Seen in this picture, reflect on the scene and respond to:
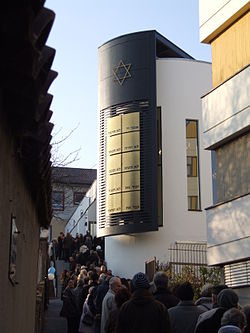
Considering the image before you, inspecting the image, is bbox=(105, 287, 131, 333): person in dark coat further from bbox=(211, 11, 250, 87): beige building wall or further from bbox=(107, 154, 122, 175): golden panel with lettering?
bbox=(107, 154, 122, 175): golden panel with lettering

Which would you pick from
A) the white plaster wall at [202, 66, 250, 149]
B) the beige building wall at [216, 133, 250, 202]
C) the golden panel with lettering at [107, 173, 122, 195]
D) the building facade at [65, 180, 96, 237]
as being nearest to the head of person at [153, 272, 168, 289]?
the beige building wall at [216, 133, 250, 202]

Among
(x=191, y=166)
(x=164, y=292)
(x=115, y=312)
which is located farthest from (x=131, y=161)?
(x=115, y=312)

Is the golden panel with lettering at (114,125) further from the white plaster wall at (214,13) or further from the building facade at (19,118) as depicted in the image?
the building facade at (19,118)

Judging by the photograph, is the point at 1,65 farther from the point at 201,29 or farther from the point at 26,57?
the point at 201,29

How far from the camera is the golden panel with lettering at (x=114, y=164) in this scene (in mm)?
28750

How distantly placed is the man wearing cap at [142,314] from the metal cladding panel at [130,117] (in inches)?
787

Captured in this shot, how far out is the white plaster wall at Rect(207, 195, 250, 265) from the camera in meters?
17.4

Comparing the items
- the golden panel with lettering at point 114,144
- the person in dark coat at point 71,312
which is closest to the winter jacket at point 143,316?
the person in dark coat at point 71,312

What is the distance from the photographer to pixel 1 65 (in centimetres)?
429

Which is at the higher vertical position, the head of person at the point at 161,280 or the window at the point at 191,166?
the window at the point at 191,166

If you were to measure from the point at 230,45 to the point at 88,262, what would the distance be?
1379 cm

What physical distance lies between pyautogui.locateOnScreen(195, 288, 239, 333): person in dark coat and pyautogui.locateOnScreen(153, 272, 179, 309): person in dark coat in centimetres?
150

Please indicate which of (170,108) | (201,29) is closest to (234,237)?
(201,29)

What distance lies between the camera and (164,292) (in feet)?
30.7
